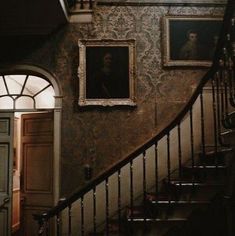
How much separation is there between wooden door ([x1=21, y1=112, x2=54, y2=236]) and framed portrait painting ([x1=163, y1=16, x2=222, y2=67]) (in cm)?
209

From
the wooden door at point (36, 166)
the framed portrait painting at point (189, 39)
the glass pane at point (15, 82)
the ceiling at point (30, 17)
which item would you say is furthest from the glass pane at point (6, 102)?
the framed portrait painting at point (189, 39)

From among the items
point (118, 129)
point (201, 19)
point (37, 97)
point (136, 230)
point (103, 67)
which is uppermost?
point (201, 19)

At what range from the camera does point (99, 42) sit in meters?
5.21

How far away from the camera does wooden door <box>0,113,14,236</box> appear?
17.3 feet

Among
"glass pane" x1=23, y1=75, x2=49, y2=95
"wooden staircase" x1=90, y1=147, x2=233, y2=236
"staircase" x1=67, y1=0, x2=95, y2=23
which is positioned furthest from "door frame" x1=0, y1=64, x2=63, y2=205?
"wooden staircase" x1=90, y1=147, x2=233, y2=236

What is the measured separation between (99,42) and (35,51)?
96 centimetres

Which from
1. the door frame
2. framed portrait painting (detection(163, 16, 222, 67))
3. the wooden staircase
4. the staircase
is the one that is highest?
the staircase

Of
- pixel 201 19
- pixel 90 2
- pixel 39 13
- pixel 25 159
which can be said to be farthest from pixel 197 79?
pixel 25 159

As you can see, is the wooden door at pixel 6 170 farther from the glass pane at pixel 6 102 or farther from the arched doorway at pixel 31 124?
the glass pane at pixel 6 102

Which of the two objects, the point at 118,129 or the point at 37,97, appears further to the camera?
the point at 37,97

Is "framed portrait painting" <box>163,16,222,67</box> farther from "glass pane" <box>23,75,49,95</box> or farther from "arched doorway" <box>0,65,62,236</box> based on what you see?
"glass pane" <box>23,75,49,95</box>

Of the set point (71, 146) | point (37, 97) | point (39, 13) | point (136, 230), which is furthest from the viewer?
point (37, 97)

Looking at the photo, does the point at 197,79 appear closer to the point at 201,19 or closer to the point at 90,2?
the point at 201,19

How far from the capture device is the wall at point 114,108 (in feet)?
16.7
